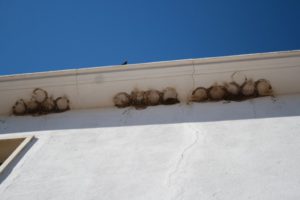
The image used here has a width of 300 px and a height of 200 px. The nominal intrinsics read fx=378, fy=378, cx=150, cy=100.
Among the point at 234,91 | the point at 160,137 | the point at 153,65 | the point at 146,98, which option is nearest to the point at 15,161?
the point at 160,137

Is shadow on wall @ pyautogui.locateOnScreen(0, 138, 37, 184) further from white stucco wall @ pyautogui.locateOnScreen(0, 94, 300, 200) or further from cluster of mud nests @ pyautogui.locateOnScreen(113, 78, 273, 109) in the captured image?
cluster of mud nests @ pyautogui.locateOnScreen(113, 78, 273, 109)

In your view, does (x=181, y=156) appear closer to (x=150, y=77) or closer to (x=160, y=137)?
(x=160, y=137)

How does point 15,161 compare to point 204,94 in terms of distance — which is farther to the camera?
point 204,94

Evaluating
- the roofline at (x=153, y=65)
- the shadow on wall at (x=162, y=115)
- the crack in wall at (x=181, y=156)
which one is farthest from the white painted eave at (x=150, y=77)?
the crack in wall at (x=181, y=156)

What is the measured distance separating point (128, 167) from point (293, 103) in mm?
1426

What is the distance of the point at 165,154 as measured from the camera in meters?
2.25

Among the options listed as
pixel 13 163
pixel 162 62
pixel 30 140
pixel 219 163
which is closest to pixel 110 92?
pixel 162 62

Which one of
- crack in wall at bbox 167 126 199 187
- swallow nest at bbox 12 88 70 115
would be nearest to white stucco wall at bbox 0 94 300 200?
crack in wall at bbox 167 126 199 187

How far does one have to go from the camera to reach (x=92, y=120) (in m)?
2.99

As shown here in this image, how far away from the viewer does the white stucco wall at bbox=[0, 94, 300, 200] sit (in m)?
1.86

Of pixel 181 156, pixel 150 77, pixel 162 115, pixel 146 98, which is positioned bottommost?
pixel 181 156

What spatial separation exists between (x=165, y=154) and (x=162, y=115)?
2.31 feet

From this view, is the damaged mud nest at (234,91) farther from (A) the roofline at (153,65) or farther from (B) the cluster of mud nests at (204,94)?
(A) the roofline at (153,65)

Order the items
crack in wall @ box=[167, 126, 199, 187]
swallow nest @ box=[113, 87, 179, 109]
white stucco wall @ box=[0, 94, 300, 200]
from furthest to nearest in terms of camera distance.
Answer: swallow nest @ box=[113, 87, 179, 109] < crack in wall @ box=[167, 126, 199, 187] < white stucco wall @ box=[0, 94, 300, 200]
